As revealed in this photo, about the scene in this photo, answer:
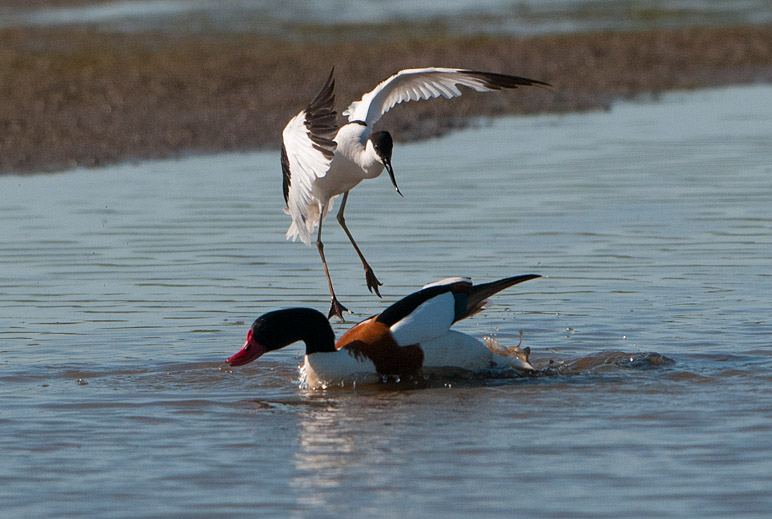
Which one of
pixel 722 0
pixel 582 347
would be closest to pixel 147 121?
pixel 582 347

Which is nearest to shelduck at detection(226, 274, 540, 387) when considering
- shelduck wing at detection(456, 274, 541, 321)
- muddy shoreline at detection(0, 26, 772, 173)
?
shelduck wing at detection(456, 274, 541, 321)

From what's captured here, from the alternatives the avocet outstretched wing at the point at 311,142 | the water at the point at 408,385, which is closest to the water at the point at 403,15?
the water at the point at 408,385

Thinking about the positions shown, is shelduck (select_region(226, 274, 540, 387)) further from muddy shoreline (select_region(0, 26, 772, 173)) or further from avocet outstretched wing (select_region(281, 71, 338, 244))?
muddy shoreline (select_region(0, 26, 772, 173))

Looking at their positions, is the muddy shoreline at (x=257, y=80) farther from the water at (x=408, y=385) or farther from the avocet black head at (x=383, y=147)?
the avocet black head at (x=383, y=147)

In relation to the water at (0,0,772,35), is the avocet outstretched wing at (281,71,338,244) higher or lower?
lower

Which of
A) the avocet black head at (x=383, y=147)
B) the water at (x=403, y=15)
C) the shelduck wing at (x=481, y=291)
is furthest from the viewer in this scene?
the water at (x=403, y=15)

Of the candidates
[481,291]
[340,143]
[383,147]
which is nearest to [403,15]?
[340,143]

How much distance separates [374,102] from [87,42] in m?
22.0

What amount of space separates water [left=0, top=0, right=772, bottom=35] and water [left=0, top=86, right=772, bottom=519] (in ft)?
56.5

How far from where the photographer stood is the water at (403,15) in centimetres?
3234

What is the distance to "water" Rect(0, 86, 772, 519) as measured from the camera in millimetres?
5461

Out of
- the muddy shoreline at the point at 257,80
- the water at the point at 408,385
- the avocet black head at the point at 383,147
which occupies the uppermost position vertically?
the muddy shoreline at the point at 257,80

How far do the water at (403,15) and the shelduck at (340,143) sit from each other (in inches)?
827

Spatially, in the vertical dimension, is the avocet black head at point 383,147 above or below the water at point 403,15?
below
